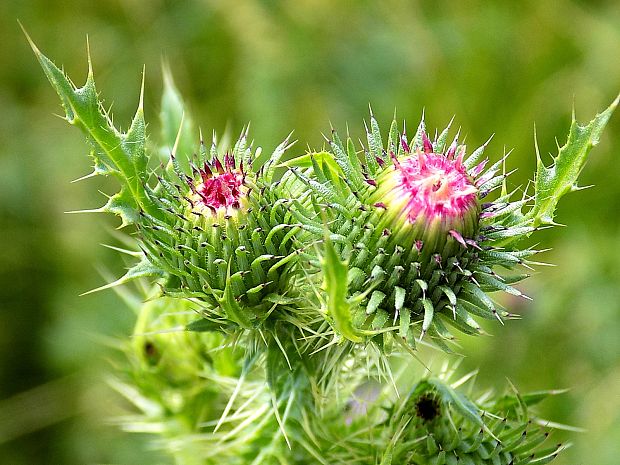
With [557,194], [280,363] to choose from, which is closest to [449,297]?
[557,194]

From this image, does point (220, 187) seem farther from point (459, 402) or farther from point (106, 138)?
point (459, 402)

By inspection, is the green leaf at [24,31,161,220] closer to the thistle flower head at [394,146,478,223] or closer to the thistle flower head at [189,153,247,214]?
the thistle flower head at [189,153,247,214]

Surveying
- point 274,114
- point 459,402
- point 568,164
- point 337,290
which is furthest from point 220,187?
A: point 274,114

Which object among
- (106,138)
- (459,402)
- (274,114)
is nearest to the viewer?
(459,402)

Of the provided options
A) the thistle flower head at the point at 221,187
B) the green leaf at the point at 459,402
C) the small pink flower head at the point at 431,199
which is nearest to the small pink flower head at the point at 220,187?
the thistle flower head at the point at 221,187

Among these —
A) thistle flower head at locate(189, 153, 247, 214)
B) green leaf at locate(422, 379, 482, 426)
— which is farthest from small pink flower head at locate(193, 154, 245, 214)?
green leaf at locate(422, 379, 482, 426)

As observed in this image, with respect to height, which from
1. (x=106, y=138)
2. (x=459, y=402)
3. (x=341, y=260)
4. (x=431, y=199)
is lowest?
(x=459, y=402)
